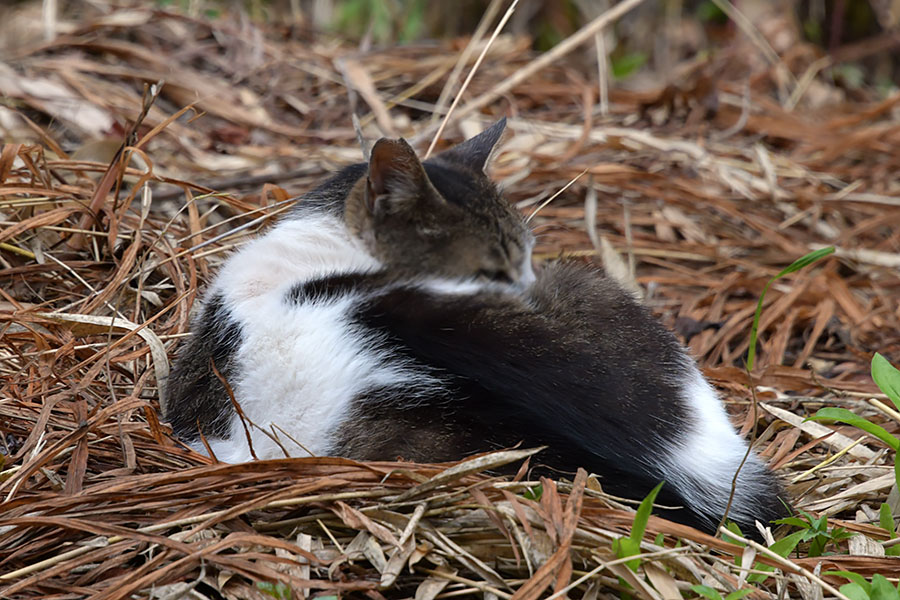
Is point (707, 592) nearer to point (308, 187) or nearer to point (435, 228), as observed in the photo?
point (435, 228)

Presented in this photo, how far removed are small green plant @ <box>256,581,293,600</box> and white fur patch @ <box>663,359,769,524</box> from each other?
0.76 meters

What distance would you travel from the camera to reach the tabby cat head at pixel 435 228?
7.11ft

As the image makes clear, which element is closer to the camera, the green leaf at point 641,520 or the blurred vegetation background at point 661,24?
the green leaf at point 641,520

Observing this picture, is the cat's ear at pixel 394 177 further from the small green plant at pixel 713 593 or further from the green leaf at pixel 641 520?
the small green plant at pixel 713 593

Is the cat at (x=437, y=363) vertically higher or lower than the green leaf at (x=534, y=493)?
higher

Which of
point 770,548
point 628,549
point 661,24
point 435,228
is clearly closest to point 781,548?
point 770,548

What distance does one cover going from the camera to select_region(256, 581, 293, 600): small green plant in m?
1.48

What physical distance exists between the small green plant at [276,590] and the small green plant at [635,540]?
538 mm

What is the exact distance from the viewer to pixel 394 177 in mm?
2119

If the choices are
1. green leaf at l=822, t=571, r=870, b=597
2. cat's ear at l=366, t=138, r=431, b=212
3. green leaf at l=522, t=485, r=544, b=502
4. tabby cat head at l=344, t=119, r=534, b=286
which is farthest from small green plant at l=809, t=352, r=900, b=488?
cat's ear at l=366, t=138, r=431, b=212

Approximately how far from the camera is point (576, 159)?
381 cm

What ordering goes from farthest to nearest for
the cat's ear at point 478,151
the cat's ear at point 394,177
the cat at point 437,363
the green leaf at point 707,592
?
the cat's ear at point 478,151 < the cat's ear at point 394,177 < the cat at point 437,363 < the green leaf at point 707,592

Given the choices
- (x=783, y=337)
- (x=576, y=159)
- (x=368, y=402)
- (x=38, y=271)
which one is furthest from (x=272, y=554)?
(x=576, y=159)

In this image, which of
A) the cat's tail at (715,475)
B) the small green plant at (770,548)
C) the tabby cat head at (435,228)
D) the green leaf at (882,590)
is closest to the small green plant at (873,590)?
the green leaf at (882,590)
